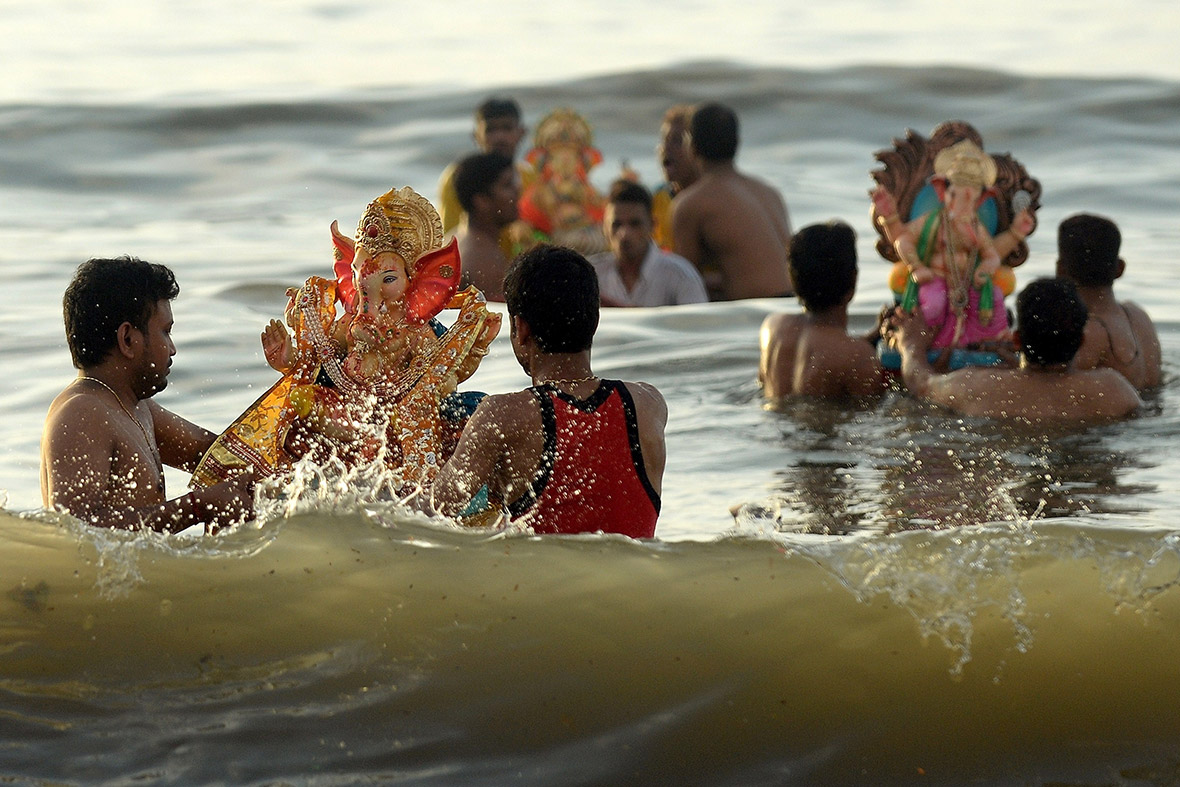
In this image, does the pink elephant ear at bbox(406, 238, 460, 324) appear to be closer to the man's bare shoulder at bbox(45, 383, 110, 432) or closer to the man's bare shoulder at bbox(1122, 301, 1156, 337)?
the man's bare shoulder at bbox(45, 383, 110, 432)

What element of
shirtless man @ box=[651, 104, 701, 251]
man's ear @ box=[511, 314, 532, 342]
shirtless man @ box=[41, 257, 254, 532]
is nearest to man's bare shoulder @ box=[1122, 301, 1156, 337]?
shirtless man @ box=[651, 104, 701, 251]

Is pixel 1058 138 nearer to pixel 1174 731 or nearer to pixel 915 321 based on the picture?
pixel 915 321

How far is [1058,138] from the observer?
20562 mm

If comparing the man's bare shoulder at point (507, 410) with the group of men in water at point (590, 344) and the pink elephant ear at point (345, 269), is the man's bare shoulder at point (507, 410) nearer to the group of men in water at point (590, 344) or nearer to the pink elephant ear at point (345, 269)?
the group of men in water at point (590, 344)

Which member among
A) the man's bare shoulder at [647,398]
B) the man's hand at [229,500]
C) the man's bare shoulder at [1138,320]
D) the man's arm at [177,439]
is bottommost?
the man's bare shoulder at [1138,320]

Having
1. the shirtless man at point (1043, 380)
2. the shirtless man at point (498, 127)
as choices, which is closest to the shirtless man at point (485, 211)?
the shirtless man at point (498, 127)

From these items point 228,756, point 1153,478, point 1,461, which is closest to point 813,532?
point 1153,478

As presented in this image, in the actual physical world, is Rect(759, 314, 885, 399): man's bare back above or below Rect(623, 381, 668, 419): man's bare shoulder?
below

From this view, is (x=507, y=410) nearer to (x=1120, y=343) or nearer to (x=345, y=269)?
(x=345, y=269)

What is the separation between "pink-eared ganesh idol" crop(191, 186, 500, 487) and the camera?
512 cm

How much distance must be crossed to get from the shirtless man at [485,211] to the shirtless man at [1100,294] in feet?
11.7

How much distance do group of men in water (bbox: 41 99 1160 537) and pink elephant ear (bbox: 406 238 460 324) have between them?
345 mm

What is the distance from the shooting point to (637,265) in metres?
10.9

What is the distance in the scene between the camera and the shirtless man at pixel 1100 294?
331 inches
